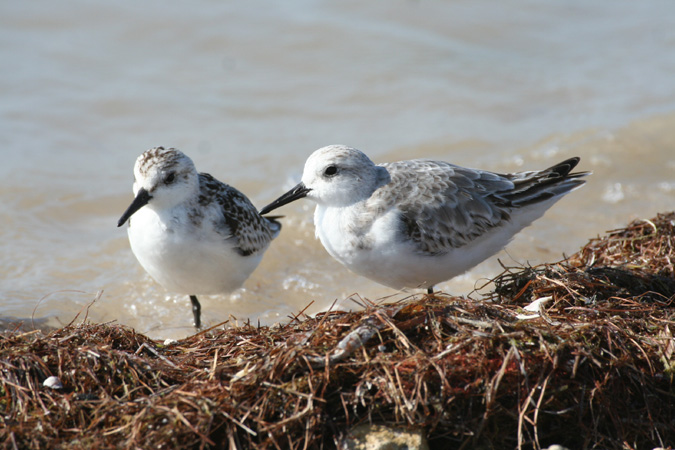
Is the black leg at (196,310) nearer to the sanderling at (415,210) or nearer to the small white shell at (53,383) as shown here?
the sanderling at (415,210)

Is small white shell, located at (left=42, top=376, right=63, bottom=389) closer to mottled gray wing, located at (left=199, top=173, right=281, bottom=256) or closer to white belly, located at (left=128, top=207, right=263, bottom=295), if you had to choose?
white belly, located at (left=128, top=207, right=263, bottom=295)

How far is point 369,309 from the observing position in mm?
4672

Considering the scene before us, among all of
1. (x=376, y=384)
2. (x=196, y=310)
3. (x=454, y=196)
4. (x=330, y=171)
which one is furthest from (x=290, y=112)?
(x=376, y=384)

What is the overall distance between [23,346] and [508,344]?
3.13m

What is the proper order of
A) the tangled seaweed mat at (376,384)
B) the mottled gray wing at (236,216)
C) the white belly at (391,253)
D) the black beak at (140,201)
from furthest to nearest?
the mottled gray wing at (236,216) → the black beak at (140,201) → the white belly at (391,253) → the tangled seaweed mat at (376,384)

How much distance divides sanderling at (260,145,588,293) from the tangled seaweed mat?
1017 millimetres

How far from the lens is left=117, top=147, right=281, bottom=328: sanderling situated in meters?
6.21

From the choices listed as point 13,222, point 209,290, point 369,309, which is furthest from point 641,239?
point 13,222

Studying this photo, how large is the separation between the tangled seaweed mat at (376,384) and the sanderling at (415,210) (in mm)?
1017

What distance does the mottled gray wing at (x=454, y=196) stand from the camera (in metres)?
5.89

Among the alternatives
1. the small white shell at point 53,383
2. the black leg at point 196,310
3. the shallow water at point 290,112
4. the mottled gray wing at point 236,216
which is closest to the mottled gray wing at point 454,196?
the mottled gray wing at point 236,216

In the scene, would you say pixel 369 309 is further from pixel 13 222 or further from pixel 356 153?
pixel 13 222

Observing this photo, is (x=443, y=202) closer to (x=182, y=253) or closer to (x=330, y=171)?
(x=330, y=171)

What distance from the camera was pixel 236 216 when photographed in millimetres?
6863
